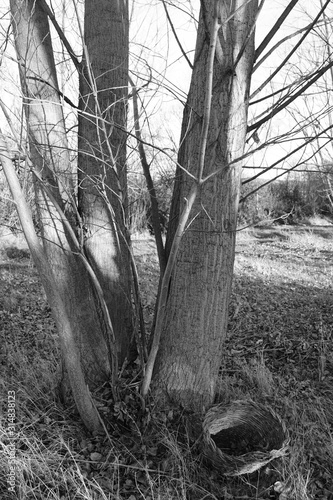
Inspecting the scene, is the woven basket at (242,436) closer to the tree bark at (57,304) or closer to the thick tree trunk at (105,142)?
the tree bark at (57,304)

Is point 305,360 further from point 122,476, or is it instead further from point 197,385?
point 122,476

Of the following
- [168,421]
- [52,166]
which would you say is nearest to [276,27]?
[52,166]

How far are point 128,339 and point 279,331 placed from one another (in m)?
1.73

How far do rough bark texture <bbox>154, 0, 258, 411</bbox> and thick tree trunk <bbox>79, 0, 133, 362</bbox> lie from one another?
460 mm

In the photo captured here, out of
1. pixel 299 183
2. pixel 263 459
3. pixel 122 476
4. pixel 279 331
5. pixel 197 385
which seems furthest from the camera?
pixel 299 183

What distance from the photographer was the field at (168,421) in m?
2.52

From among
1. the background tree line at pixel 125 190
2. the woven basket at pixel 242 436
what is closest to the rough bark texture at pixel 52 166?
the background tree line at pixel 125 190

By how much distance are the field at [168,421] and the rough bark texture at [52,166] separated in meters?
0.45

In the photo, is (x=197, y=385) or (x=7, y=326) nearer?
(x=197, y=385)

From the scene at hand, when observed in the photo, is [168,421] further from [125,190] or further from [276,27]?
[276,27]

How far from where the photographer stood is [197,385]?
116 inches

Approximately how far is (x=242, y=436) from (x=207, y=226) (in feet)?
4.77

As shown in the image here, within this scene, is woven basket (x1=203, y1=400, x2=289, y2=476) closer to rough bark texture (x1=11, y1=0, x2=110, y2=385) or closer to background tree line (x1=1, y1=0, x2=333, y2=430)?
background tree line (x1=1, y1=0, x2=333, y2=430)

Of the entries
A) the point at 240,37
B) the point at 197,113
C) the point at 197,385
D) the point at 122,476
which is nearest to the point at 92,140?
the point at 197,113
